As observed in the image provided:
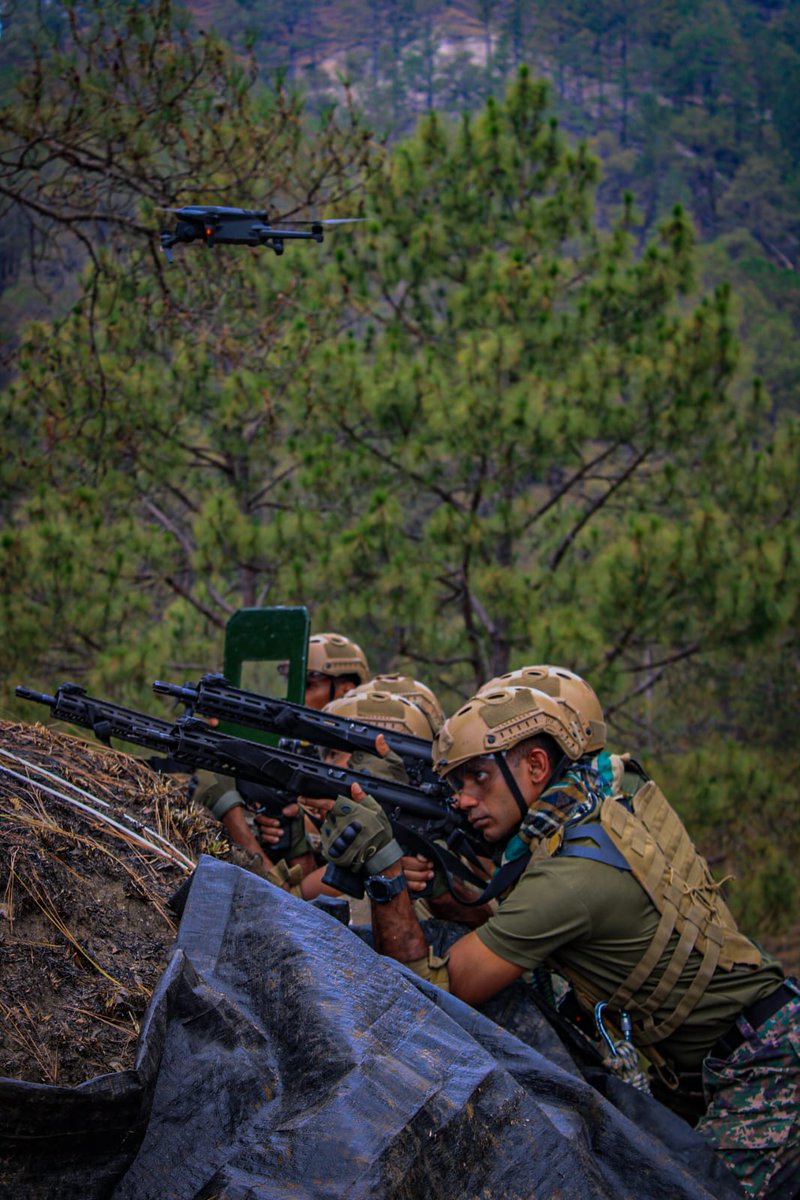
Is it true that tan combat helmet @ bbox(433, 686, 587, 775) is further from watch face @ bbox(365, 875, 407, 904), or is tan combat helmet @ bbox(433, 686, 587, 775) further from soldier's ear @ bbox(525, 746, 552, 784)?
watch face @ bbox(365, 875, 407, 904)

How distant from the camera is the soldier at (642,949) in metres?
3.59

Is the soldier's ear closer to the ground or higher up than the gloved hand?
higher up

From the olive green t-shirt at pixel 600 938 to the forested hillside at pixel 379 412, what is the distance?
19.2 ft

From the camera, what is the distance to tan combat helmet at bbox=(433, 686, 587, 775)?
155 inches

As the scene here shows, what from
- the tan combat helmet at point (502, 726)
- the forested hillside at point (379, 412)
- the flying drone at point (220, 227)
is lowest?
the forested hillside at point (379, 412)

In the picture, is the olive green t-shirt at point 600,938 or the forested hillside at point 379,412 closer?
the olive green t-shirt at point 600,938

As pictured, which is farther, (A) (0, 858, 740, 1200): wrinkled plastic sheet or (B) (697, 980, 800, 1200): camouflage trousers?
(B) (697, 980, 800, 1200): camouflage trousers

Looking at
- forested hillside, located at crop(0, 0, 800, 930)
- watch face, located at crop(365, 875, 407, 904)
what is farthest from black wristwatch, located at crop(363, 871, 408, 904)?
forested hillside, located at crop(0, 0, 800, 930)

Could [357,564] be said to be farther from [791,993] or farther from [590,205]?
[791,993]

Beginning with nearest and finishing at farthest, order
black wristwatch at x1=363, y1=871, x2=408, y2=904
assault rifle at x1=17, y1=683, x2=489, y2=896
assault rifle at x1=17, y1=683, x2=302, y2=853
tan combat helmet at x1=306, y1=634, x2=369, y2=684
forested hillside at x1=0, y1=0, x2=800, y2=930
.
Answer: black wristwatch at x1=363, y1=871, x2=408, y2=904 → assault rifle at x1=17, y1=683, x2=489, y2=896 → assault rifle at x1=17, y1=683, x2=302, y2=853 → tan combat helmet at x1=306, y1=634, x2=369, y2=684 → forested hillside at x1=0, y1=0, x2=800, y2=930

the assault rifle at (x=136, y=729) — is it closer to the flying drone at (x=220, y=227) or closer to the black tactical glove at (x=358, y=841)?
the black tactical glove at (x=358, y=841)

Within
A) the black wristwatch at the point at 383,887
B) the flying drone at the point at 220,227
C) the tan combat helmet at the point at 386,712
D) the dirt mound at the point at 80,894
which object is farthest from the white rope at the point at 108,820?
the flying drone at the point at 220,227

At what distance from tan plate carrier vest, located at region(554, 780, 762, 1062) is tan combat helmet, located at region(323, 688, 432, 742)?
154 centimetres

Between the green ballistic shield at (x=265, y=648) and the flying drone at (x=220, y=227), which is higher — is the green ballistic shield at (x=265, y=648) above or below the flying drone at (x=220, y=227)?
below
